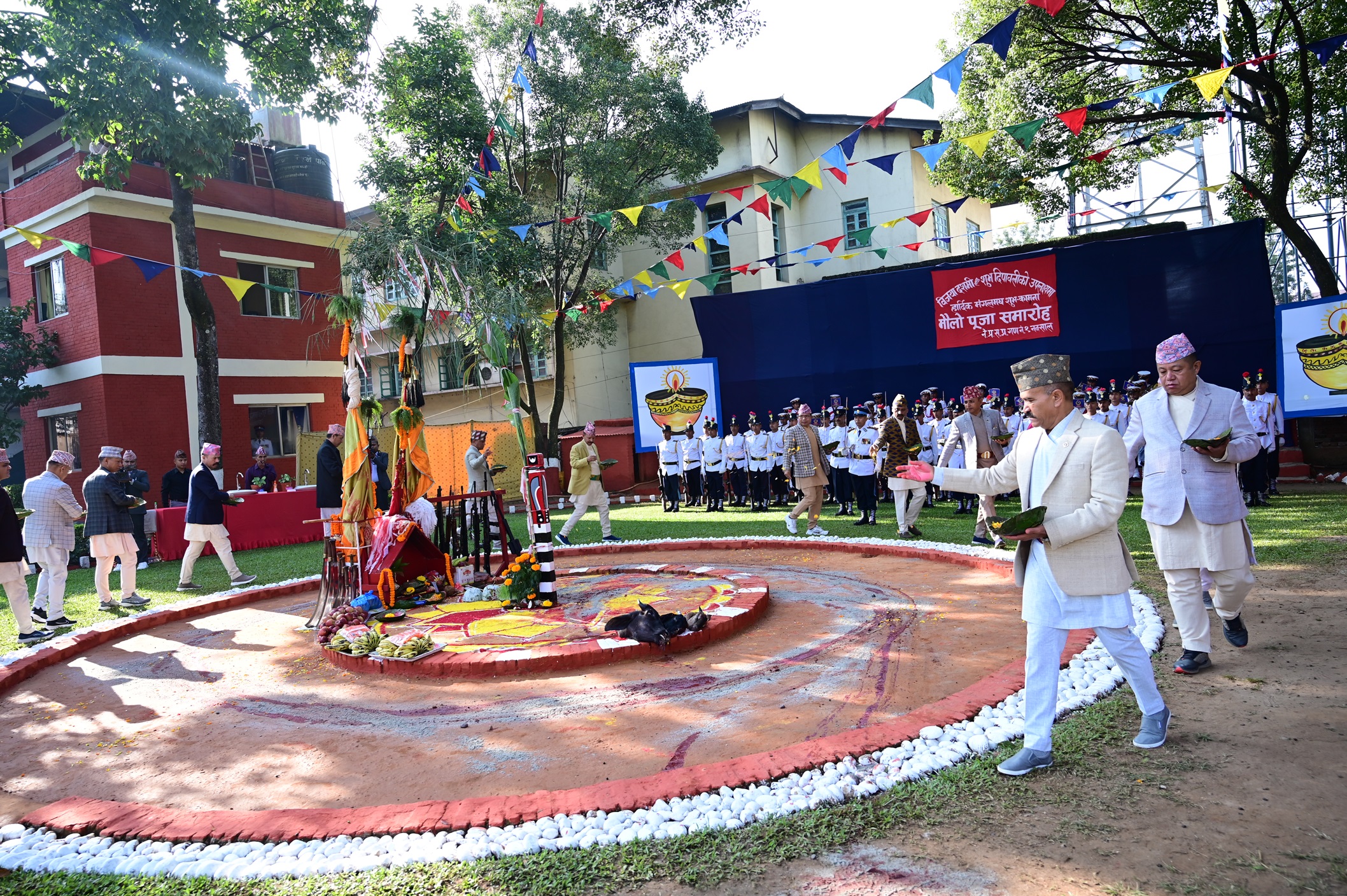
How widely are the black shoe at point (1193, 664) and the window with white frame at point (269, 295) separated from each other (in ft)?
67.7

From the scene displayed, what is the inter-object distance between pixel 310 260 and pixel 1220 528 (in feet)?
72.4

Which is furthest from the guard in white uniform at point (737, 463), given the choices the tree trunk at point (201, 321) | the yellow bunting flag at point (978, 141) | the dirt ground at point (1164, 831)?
the dirt ground at point (1164, 831)

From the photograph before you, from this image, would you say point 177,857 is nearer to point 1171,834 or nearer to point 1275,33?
point 1171,834

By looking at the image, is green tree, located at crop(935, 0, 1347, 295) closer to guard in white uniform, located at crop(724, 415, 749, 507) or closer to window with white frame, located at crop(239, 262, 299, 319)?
guard in white uniform, located at crop(724, 415, 749, 507)

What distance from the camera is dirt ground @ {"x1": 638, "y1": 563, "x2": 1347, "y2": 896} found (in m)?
2.67

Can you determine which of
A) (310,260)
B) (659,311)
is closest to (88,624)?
(310,260)

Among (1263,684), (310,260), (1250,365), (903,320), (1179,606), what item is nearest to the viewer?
(1263,684)

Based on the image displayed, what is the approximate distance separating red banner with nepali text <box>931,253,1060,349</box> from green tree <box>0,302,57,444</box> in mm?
20340

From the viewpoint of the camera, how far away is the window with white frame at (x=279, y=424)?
20.7 m

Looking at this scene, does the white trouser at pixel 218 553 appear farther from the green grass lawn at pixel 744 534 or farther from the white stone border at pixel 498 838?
the white stone border at pixel 498 838

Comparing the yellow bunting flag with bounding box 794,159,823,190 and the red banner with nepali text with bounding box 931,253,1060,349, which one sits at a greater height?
the yellow bunting flag with bounding box 794,159,823,190

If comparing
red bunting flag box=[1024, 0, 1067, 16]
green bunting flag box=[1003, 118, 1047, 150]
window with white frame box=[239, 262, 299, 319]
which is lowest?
green bunting flag box=[1003, 118, 1047, 150]

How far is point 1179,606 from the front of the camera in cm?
474

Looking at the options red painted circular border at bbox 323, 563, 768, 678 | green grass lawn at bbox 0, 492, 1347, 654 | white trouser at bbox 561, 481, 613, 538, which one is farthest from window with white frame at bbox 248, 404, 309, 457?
red painted circular border at bbox 323, 563, 768, 678
